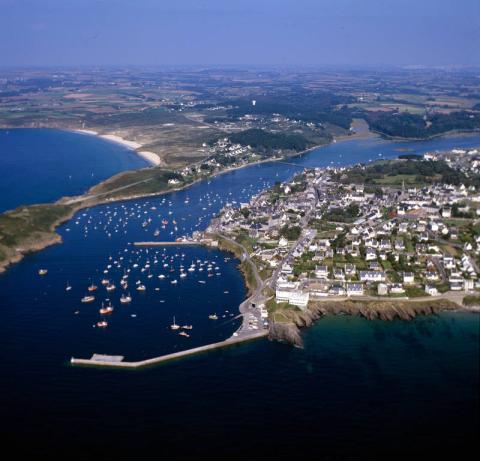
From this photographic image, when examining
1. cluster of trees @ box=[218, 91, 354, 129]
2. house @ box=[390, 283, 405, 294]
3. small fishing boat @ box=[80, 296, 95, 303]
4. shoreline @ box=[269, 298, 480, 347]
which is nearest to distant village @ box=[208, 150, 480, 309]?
house @ box=[390, 283, 405, 294]

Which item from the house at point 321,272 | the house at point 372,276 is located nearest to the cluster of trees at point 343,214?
the house at point 321,272

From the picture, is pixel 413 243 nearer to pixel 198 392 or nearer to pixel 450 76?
pixel 198 392

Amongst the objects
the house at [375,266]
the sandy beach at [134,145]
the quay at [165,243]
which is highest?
the house at [375,266]

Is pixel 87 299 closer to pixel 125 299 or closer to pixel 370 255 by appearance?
pixel 125 299

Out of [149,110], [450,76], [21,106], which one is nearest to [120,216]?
[149,110]

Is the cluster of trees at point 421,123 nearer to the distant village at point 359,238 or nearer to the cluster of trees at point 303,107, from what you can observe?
the cluster of trees at point 303,107

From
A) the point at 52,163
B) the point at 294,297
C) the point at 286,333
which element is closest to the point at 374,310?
the point at 294,297
